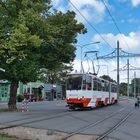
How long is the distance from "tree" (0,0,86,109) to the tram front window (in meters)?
2.18

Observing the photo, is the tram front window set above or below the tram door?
below

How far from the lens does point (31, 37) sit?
36.8m

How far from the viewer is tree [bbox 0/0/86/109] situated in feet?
122

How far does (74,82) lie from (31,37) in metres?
7.18

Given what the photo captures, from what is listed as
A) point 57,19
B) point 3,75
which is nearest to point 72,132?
point 3,75

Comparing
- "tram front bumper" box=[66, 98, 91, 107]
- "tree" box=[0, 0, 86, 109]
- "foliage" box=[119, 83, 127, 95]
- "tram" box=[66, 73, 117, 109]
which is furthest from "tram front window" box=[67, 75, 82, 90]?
"foliage" box=[119, 83, 127, 95]

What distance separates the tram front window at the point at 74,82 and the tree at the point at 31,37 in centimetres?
218

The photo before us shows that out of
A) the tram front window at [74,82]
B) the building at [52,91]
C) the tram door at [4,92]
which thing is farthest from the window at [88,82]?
the building at [52,91]

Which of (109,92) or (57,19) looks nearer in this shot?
(57,19)

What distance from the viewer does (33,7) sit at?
38.7 metres

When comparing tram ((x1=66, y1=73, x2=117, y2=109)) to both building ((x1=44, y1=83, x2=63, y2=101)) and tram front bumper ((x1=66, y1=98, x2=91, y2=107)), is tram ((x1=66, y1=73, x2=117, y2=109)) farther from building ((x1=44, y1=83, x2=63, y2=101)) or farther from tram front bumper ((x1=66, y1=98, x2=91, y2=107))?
building ((x1=44, y1=83, x2=63, y2=101))

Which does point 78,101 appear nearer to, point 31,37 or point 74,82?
point 74,82

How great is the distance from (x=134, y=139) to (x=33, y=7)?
2275 centimetres

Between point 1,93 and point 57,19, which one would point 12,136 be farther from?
point 1,93
